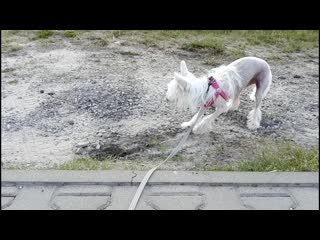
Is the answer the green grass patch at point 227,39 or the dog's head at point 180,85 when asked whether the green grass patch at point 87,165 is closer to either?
the dog's head at point 180,85

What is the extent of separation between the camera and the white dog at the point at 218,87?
359cm

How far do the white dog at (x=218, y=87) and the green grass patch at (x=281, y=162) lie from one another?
1.71 feet

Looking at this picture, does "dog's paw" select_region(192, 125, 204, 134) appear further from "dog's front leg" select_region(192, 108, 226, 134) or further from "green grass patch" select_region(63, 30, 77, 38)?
"green grass patch" select_region(63, 30, 77, 38)

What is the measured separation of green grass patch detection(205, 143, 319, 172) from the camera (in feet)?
11.3

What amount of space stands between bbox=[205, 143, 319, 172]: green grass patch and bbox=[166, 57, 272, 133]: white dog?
52 cm

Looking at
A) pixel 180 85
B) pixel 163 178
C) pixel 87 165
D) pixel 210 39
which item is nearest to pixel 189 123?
pixel 180 85

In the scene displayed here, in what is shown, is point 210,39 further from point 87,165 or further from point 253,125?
point 87,165

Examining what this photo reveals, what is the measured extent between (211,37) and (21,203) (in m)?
4.64

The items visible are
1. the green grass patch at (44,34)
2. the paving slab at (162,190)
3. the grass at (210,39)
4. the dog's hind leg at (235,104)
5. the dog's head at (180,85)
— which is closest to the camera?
the paving slab at (162,190)

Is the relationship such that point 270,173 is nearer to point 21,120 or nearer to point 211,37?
point 21,120

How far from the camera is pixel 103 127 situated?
13.3ft

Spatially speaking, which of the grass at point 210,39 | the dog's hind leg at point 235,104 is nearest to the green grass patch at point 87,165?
the dog's hind leg at point 235,104

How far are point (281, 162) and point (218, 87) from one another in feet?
3.13

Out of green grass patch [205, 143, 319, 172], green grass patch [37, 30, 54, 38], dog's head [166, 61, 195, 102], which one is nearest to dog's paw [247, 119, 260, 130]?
green grass patch [205, 143, 319, 172]
